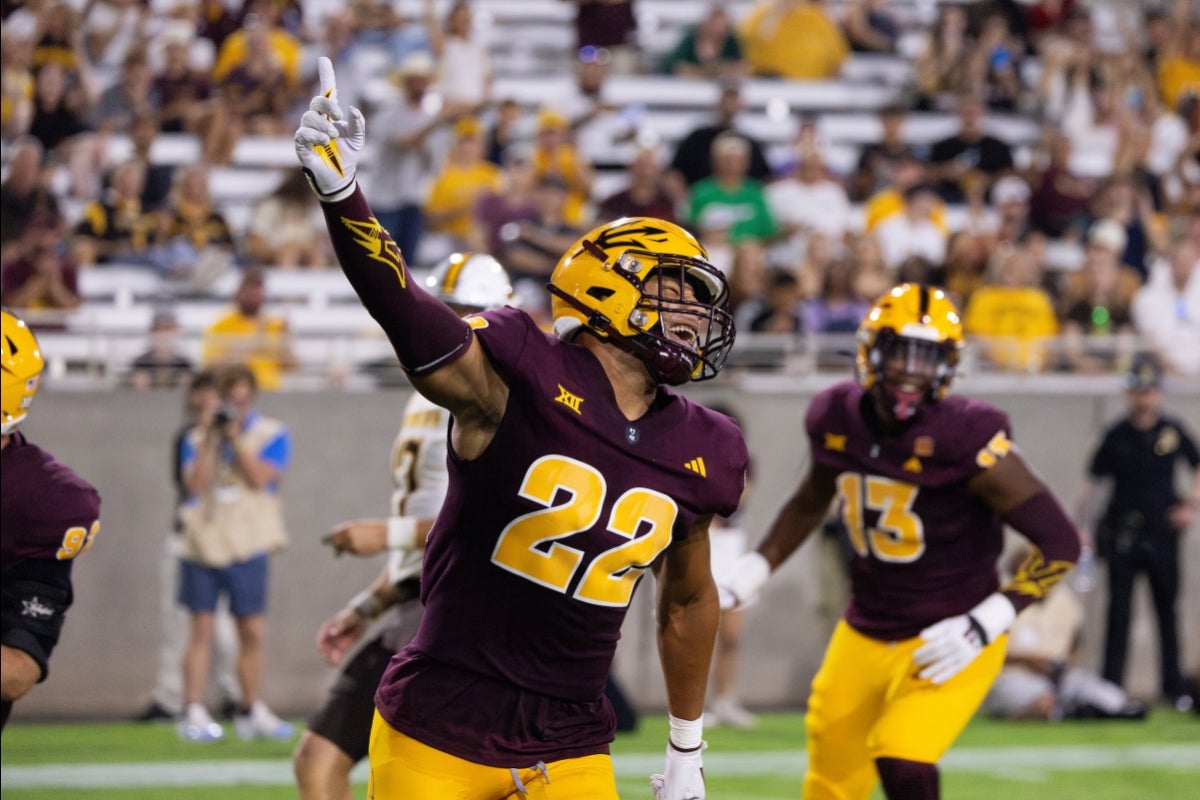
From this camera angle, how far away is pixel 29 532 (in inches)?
183

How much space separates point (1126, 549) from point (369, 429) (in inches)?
184

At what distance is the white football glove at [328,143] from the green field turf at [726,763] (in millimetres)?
4864

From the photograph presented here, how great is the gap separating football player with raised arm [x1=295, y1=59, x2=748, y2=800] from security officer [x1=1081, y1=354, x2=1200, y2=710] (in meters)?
7.47

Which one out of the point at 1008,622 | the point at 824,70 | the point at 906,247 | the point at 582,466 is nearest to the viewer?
the point at 582,466

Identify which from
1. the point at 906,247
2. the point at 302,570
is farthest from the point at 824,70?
the point at 302,570

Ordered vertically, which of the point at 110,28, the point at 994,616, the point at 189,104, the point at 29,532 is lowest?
the point at 994,616

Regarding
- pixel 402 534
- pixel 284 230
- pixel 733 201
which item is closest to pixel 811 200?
pixel 733 201

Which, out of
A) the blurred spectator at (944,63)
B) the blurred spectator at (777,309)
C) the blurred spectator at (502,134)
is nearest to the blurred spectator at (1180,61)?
the blurred spectator at (944,63)

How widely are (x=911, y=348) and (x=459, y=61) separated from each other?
7.96 m

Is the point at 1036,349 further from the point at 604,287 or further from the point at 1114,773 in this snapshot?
the point at 604,287

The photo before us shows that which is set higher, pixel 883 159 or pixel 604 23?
pixel 604 23

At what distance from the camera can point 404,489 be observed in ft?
17.7

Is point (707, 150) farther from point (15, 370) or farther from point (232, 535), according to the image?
point (15, 370)

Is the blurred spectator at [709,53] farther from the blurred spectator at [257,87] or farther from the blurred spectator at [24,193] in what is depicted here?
the blurred spectator at [24,193]
